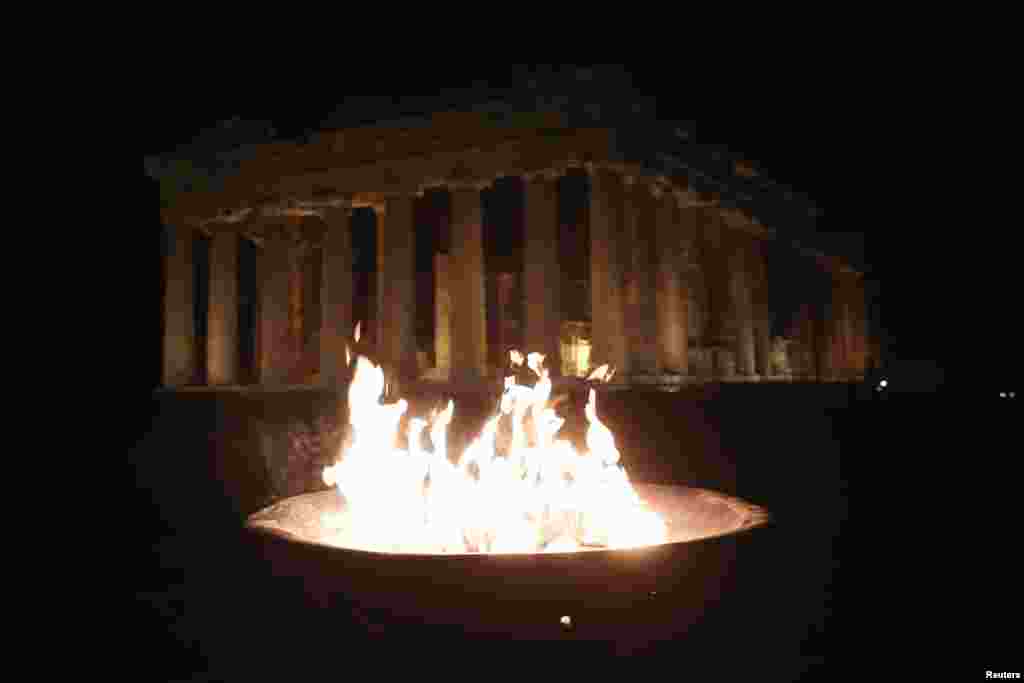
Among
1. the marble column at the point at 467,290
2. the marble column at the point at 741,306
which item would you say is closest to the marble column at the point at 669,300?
the marble column at the point at 741,306

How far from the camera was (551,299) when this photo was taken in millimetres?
15297

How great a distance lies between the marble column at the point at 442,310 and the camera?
68.2 feet

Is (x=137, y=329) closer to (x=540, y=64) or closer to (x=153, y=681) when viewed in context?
(x=540, y=64)

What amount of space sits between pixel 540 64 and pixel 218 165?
31.7ft

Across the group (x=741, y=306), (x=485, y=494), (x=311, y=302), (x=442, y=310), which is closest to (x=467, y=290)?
(x=442, y=310)

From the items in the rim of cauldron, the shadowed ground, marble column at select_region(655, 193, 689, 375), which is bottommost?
the shadowed ground

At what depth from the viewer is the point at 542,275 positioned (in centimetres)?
1531

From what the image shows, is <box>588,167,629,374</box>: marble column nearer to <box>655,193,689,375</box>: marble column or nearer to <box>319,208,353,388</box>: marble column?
<box>655,193,689,375</box>: marble column

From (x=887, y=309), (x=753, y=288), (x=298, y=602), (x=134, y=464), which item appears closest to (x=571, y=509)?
(x=298, y=602)

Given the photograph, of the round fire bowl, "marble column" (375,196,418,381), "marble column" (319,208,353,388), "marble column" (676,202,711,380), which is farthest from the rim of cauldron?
"marble column" (676,202,711,380)

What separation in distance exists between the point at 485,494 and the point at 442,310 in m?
15.6

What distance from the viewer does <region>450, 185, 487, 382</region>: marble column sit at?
1596 cm

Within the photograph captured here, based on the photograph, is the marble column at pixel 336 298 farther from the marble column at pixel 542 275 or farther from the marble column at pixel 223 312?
the marble column at pixel 542 275

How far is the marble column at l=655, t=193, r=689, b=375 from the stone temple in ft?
0.16
